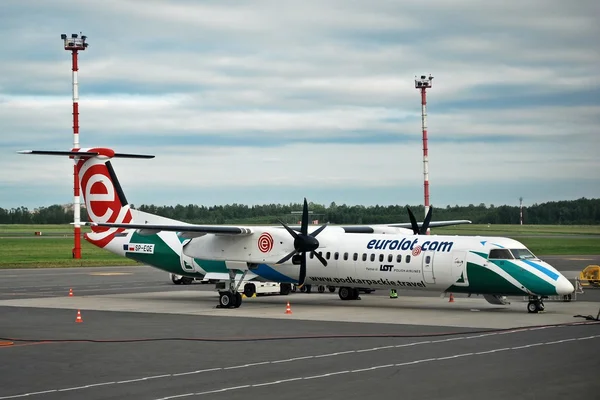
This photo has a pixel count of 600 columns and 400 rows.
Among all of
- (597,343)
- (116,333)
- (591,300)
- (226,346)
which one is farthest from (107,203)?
(597,343)

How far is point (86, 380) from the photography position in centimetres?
1695

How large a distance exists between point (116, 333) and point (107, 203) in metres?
14.7

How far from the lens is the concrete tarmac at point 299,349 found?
15.8m

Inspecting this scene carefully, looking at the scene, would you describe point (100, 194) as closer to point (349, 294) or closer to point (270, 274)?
point (270, 274)

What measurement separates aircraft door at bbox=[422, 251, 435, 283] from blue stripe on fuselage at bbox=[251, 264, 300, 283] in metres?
6.02

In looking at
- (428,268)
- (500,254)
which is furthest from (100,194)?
(500,254)

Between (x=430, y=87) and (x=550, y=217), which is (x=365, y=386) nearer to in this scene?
(x=430, y=87)

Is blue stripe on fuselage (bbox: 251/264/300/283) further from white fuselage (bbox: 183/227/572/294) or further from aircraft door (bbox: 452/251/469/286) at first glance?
aircraft door (bbox: 452/251/469/286)

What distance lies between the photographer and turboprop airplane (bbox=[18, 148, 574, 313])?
29516 millimetres

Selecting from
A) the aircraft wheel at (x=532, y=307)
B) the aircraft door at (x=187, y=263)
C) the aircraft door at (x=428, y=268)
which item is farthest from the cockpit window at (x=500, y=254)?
the aircraft door at (x=187, y=263)

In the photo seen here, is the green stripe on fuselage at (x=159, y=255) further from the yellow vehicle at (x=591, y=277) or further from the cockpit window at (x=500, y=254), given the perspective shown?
the yellow vehicle at (x=591, y=277)

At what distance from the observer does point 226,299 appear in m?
33.2

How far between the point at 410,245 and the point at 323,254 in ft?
12.5

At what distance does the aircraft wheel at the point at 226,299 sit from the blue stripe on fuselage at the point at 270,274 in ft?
7.01
